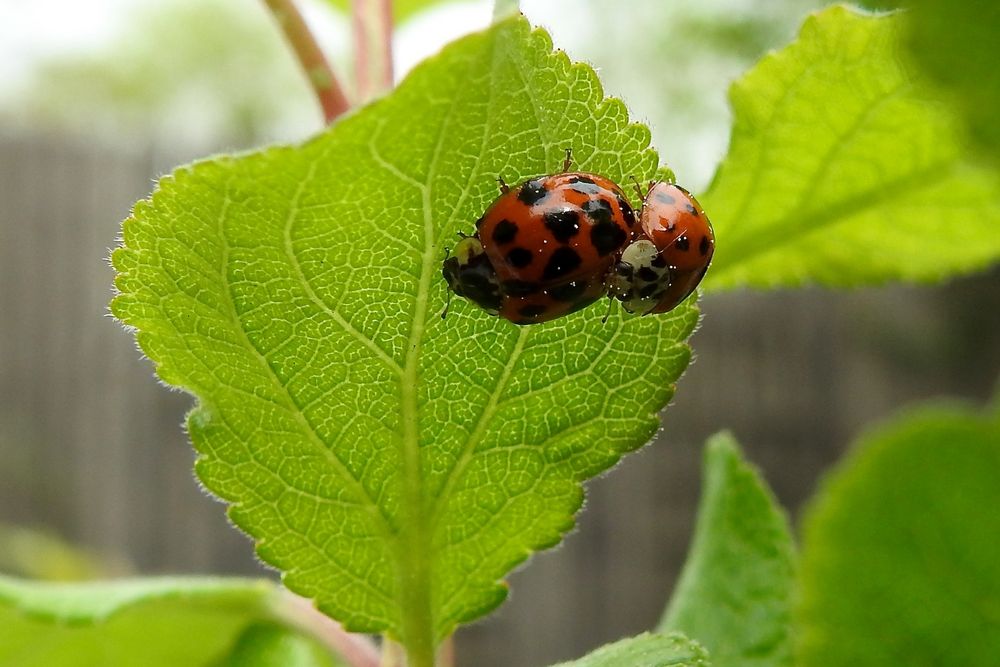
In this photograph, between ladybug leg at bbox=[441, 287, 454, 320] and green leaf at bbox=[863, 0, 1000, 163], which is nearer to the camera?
green leaf at bbox=[863, 0, 1000, 163]

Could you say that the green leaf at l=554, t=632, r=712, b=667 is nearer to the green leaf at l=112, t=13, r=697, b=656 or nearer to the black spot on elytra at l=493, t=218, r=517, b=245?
the green leaf at l=112, t=13, r=697, b=656

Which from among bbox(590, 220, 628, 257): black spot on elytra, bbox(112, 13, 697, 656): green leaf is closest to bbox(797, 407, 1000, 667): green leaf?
bbox(112, 13, 697, 656): green leaf

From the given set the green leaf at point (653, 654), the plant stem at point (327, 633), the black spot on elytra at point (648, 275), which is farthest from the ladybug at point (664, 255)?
the plant stem at point (327, 633)

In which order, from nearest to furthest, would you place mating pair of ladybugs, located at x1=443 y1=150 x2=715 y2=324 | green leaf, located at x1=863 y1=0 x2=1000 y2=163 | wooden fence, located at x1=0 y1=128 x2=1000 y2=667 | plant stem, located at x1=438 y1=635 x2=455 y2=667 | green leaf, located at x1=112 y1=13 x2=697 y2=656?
green leaf, located at x1=863 y1=0 x2=1000 y2=163
green leaf, located at x1=112 y1=13 x2=697 y2=656
mating pair of ladybugs, located at x1=443 y1=150 x2=715 y2=324
plant stem, located at x1=438 y1=635 x2=455 y2=667
wooden fence, located at x1=0 y1=128 x2=1000 y2=667

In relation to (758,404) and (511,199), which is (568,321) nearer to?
(511,199)

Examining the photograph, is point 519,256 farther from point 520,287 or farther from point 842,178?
point 842,178

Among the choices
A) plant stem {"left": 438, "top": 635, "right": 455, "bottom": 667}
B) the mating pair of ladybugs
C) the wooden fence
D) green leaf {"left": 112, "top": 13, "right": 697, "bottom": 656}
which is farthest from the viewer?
the wooden fence

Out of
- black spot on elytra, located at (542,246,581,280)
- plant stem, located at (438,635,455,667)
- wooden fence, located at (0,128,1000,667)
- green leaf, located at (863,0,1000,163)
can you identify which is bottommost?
plant stem, located at (438,635,455,667)
